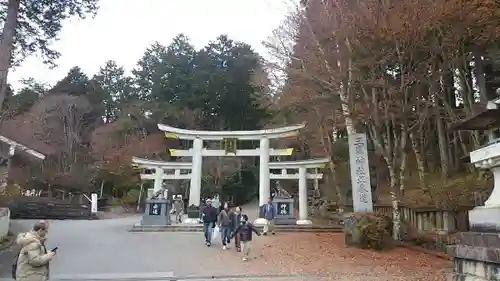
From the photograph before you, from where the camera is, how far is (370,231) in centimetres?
1350

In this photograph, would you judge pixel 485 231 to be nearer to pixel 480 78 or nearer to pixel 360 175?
pixel 360 175

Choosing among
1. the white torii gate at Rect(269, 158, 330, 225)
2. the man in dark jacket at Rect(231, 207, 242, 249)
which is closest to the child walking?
the man in dark jacket at Rect(231, 207, 242, 249)

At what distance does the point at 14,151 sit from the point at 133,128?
1351 centimetres

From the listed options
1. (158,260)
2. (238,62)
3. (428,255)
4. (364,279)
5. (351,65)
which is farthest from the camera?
(238,62)

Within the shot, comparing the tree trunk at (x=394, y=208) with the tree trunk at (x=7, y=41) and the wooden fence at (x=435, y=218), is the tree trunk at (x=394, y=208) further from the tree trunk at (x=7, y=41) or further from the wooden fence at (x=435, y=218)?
the tree trunk at (x=7, y=41)

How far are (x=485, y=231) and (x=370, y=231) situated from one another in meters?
7.45

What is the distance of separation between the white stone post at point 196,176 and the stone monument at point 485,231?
15.7 meters

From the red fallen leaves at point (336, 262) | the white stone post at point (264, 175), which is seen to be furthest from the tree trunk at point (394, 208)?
the white stone post at point (264, 175)

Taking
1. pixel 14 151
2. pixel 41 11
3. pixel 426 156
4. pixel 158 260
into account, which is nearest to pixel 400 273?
pixel 158 260

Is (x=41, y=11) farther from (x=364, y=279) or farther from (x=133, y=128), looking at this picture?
(x=133, y=128)

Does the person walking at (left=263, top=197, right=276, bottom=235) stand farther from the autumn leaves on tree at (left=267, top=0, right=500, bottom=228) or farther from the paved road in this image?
the autumn leaves on tree at (left=267, top=0, right=500, bottom=228)

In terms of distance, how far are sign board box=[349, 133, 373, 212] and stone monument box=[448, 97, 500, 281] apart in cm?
819

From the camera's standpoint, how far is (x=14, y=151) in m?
25.0

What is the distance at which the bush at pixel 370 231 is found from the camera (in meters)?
13.4
